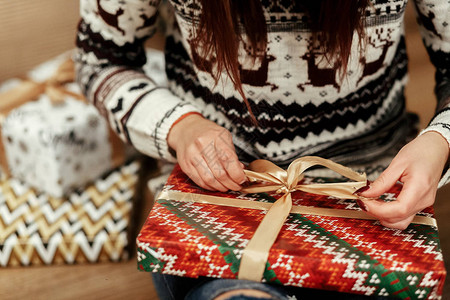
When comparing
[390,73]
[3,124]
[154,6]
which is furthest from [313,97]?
[3,124]

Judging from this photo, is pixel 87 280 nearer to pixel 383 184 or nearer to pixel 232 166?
pixel 232 166

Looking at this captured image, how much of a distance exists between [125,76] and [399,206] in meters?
0.40

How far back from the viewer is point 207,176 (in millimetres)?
504

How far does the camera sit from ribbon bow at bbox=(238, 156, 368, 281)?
42 centimetres

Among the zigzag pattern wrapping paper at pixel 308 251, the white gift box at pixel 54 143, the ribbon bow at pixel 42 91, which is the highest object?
the zigzag pattern wrapping paper at pixel 308 251

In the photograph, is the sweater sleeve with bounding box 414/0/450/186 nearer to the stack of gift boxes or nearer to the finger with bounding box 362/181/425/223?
the finger with bounding box 362/181/425/223

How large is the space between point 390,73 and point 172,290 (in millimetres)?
397

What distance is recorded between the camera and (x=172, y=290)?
0.53m

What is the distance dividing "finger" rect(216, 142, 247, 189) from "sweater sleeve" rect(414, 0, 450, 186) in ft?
0.69

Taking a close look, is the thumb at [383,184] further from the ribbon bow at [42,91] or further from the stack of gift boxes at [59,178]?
the ribbon bow at [42,91]

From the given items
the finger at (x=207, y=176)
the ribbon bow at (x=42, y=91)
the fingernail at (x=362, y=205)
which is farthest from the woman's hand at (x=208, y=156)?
the ribbon bow at (x=42, y=91)

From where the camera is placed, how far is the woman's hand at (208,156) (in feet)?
1.65

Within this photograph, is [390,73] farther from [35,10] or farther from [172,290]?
[35,10]

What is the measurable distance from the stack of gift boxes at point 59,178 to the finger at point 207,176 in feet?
1.21
